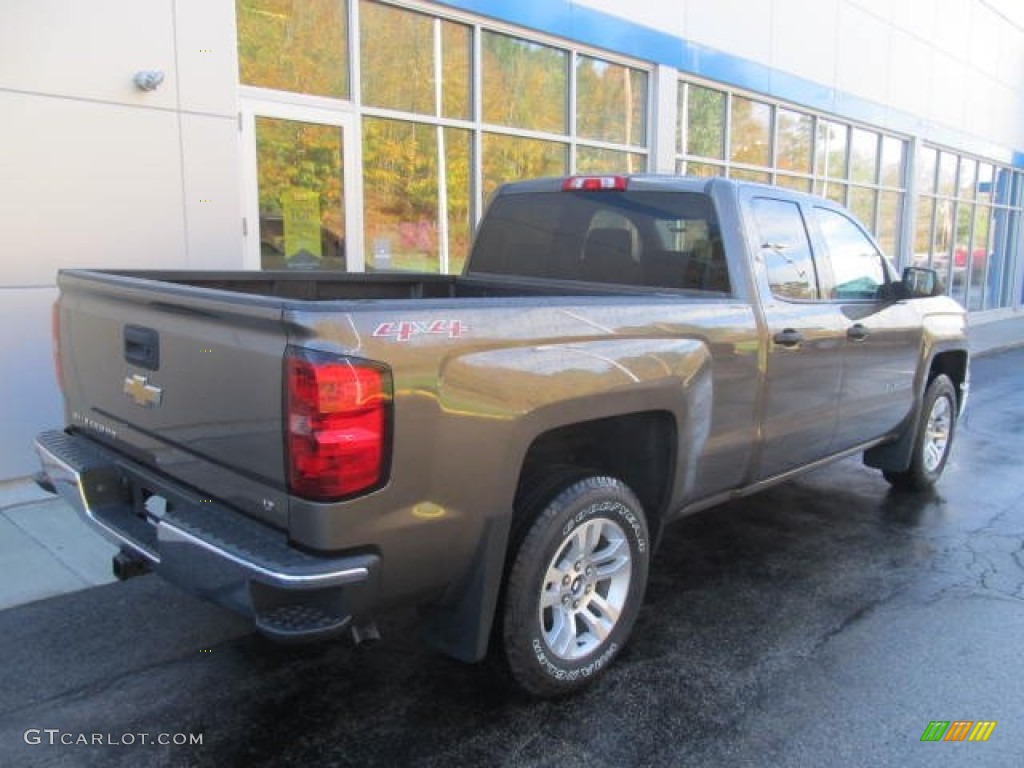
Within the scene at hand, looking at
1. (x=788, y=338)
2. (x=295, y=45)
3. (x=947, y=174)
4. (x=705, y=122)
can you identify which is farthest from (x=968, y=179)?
(x=788, y=338)

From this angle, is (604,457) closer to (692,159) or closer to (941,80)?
(692,159)

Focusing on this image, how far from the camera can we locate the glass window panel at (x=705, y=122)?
11.4 metres

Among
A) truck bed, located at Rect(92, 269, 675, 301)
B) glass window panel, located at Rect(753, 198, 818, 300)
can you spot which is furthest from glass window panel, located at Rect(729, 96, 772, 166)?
truck bed, located at Rect(92, 269, 675, 301)

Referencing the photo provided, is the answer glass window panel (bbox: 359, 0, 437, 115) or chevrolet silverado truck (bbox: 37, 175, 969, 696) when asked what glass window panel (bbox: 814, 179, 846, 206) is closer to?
glass window panel (bbox: 359, 0, 437, 115)

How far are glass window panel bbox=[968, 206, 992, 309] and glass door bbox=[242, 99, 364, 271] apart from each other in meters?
17.6

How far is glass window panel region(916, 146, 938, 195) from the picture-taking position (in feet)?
56.8

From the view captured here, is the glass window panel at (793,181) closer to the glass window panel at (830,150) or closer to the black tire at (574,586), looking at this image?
the glass window panel at (830,150)

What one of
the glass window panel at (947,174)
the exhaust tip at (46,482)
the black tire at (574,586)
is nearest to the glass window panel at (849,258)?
the black tire at (574,586)

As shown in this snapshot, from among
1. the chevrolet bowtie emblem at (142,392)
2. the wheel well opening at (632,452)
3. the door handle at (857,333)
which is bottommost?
the wheel well opening at (632,452)

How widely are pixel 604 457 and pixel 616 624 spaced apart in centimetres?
67

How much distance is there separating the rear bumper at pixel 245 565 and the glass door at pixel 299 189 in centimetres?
419

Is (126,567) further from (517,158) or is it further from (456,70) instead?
(517,158)

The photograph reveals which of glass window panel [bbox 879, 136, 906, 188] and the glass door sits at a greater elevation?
glass window panel [bbox 879, 136, 906, 188]

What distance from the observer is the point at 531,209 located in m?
4.60
